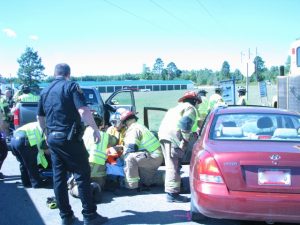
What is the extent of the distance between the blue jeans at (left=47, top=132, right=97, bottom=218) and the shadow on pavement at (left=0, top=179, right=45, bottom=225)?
602 mm

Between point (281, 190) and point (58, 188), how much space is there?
2.55 metres

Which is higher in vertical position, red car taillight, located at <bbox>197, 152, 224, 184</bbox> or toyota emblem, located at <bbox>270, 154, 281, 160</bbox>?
toyota emblem, located at <bbox>270, 154, 281, 160</bbox>

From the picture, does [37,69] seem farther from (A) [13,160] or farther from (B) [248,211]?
(B) [248,211]

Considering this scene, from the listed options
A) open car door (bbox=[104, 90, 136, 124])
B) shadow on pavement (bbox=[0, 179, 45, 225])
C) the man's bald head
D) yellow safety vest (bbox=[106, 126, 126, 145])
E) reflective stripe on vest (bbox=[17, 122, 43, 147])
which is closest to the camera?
the man's bald head

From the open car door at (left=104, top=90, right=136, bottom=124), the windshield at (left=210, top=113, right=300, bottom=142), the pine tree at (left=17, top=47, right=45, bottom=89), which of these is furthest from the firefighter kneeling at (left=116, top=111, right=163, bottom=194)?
the pine tree at (left=17, top=47, right=45, bottom=89)

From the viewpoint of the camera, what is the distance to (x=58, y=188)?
4.67 metres

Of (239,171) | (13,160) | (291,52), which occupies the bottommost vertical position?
(13,160)

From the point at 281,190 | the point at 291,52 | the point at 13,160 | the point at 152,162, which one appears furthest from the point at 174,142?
the point at 291,52

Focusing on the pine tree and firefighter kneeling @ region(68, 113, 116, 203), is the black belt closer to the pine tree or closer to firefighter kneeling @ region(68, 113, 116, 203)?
firefighter kneeling @ region(68, 113, 116, 203)

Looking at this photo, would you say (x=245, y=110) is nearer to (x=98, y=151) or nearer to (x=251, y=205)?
(x=251, y=205)

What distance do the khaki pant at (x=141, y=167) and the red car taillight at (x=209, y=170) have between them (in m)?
2.19

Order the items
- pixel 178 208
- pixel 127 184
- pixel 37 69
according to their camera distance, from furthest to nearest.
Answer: pixel 37 69, pixel 127 184, pixel 178 208

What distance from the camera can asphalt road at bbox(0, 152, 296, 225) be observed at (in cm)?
499

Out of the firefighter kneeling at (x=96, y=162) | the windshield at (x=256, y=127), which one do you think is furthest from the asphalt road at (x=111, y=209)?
the windshield at (x=256, y=127)
